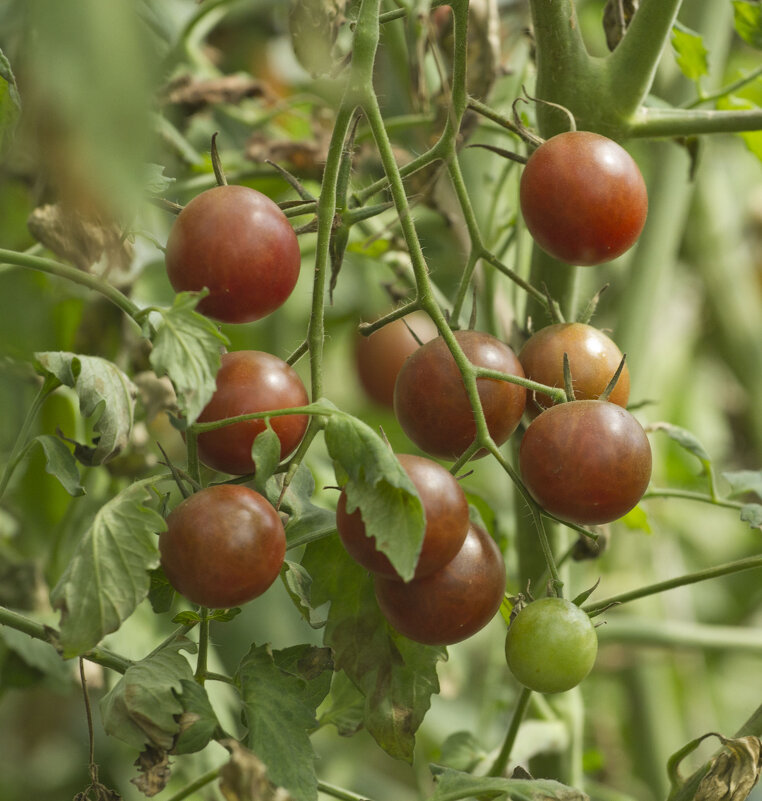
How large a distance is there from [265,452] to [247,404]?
32mm

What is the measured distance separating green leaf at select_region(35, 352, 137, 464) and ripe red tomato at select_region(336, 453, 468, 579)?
14cm

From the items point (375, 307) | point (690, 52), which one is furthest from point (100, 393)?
point (375, 307)

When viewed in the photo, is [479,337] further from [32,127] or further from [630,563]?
[630,563]

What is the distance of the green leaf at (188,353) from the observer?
427mm

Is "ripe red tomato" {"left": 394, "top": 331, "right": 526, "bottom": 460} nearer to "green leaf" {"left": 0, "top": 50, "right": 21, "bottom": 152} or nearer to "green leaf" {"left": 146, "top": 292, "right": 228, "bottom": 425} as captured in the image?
"green leaf" {"left": 146, "top": 292, "right": 228, "bottom": 425}

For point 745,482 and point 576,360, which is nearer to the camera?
point 576,360

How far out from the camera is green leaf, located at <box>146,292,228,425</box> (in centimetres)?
43

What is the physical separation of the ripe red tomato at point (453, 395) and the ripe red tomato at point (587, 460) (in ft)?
0.09

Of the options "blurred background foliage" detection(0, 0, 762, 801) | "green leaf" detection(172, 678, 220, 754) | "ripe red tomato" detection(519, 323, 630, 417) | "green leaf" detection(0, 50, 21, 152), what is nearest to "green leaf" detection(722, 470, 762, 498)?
"blurred background foliage" detection(0, 0, 762, 801)

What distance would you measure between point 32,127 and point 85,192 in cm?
2

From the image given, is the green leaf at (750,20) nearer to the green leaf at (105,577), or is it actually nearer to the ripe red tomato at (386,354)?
the ripe red tomato at (386,354)

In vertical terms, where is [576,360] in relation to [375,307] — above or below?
above

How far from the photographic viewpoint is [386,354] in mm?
994

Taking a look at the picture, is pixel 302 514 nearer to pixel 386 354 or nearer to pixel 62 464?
pixel 62 464
